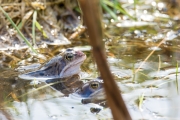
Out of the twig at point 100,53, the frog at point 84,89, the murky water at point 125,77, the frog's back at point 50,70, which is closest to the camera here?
the twig at point 100,53

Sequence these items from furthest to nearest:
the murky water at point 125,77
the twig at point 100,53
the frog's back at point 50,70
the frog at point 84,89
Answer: the frog's back at point 50,70 < the frog at point 84,89 < the murky water at point 125,77 < the twig at point 100,53

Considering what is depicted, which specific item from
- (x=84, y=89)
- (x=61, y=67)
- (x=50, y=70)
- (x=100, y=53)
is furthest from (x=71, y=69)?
(x=100, y=53)

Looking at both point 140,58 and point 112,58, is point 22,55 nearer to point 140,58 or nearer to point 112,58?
point 112,58

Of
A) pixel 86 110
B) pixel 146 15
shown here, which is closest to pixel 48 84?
pixel 86 110

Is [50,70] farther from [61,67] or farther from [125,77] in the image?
[125,77]

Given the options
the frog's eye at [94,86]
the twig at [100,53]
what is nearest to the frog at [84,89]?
the frog's eye at [94,86]

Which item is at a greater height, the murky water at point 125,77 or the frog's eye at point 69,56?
the frog's eye at point 69,56

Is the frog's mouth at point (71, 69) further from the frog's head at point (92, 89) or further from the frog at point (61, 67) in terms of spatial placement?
the frog's head at point (92, 89)
